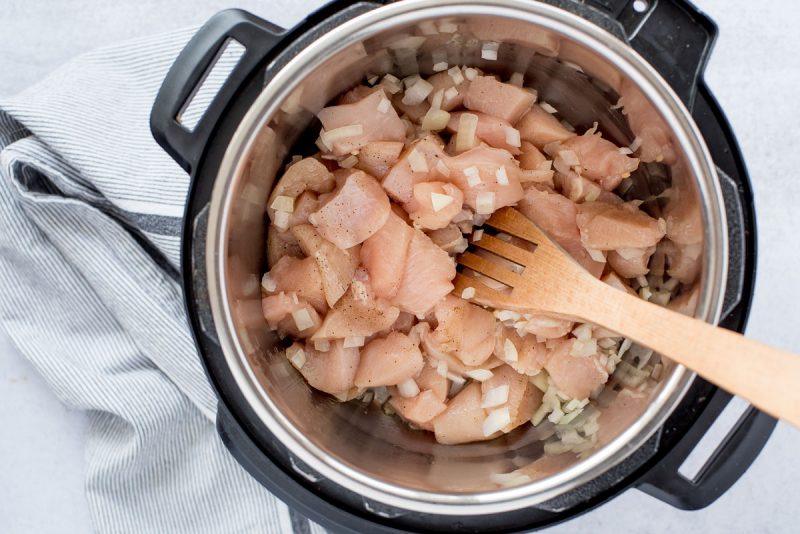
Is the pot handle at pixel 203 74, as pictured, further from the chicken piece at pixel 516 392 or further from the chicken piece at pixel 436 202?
the chicken piece at pixel 516 392

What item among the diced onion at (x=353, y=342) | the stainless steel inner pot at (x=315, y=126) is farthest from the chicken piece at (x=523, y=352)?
the diced onion at (x=353, y=342)

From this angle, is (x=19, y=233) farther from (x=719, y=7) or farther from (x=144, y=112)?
(x=719, y=7)

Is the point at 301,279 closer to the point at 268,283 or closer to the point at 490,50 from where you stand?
the point at 268,283

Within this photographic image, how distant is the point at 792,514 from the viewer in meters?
1.50

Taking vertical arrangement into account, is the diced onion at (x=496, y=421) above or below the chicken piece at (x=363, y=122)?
below

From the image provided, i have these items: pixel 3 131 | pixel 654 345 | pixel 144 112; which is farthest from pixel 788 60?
pixel 3 131

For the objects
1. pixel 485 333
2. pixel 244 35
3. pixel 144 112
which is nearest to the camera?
pixel 244 35

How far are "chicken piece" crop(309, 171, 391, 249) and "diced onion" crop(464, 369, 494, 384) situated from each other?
0.90 ft

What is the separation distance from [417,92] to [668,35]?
0.39m

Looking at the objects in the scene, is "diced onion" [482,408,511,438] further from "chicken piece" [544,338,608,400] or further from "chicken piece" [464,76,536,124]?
"chicken piece" [464,76,536,124]

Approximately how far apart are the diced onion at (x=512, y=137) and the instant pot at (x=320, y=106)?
104mm

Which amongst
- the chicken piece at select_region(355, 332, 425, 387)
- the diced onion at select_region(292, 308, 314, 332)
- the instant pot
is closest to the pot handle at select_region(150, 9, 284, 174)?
the instant pot

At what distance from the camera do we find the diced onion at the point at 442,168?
3.78ft

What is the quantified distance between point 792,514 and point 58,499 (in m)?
1.45
